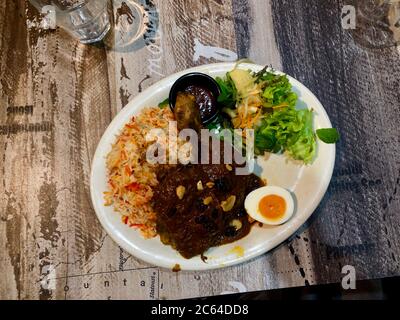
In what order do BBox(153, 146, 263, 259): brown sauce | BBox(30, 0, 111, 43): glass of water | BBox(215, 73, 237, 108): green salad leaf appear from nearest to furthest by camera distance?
BBox(153, 146, 263, 259): brown sauce → BBox(215, 73, 237, 108): green salad leaf → BBox(30, 0, 111, 43): glass of water

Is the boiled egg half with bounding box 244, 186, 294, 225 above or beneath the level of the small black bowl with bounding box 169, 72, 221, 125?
beneath

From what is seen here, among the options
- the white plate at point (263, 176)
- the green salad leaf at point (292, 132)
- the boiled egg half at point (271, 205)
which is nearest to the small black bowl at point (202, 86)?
the white plate at point (263, 176)

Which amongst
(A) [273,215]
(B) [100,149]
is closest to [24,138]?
(B) [100,149]

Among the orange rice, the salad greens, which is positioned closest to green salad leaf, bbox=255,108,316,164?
the salad greens

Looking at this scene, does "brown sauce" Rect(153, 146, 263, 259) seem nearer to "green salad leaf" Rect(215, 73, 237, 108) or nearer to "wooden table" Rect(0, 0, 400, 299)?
"wooden table" Rect(0, 0, 400, 299)

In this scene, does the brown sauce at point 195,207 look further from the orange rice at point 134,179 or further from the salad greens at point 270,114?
the salad greens at point 270,114

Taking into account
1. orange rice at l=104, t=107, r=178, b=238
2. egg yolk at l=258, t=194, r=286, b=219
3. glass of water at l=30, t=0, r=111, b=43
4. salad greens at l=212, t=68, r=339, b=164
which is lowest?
egg yolk at l=258, t=194, r=286, b=219

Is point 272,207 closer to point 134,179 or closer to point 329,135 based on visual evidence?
point 329,135
